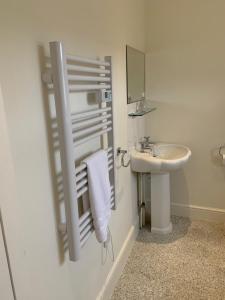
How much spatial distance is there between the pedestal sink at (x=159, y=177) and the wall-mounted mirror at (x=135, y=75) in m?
0.51

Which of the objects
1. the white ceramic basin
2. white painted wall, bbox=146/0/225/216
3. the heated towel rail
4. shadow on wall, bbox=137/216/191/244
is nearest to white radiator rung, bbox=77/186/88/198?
the heated towel rail

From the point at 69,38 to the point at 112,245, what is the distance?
144cm

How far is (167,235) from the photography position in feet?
8.25

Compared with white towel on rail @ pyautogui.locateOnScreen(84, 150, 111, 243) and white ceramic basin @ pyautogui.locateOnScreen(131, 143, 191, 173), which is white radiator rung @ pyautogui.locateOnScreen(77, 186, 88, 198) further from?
white ceramic basin @ pyautogui.locateOnScreen(131, 143, 191, 173)

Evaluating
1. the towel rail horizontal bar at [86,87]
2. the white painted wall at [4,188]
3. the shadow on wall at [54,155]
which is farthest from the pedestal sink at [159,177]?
the white painted wall at [4,188]

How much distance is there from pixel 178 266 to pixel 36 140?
171 cm

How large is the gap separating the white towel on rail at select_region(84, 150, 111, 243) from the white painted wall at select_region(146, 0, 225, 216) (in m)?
1.36

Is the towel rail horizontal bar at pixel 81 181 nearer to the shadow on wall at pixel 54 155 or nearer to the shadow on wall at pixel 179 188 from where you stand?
the shadow on wall at pixel 54 155

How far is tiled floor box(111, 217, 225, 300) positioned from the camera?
1.84 m

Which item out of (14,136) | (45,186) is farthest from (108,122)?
(14,136)

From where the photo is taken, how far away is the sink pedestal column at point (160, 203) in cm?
245

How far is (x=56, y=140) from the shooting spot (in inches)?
44.6

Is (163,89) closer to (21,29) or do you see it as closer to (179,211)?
(179,211)

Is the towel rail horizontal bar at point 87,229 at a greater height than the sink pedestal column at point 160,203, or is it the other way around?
the towel rail horizontal bar at point 87,229
